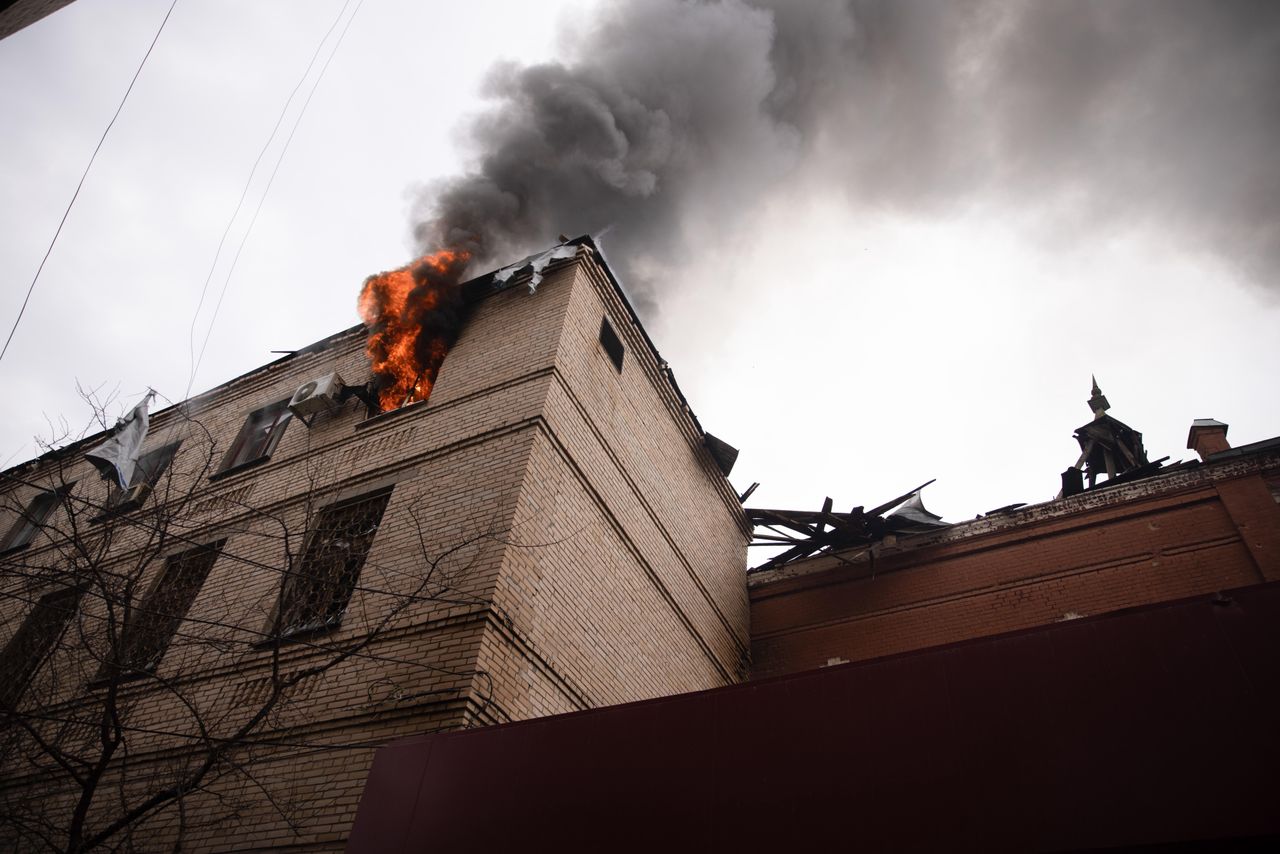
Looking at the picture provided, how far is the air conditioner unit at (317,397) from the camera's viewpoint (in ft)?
32.9

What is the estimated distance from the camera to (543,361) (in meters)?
8.55

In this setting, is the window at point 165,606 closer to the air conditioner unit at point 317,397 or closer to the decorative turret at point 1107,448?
the air conditioner unit at point 317,397

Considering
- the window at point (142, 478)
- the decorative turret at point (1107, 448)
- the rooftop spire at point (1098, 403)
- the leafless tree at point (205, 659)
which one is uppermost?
the rooftop spire at point (1098, 403)

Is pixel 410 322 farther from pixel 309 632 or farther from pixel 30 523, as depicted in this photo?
pixel 30 523

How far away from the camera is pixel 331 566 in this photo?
26.1 feet

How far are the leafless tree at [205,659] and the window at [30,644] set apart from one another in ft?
0.09

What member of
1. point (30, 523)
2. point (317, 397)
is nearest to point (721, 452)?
point (317, 397)

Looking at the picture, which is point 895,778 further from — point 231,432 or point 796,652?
point 231,432

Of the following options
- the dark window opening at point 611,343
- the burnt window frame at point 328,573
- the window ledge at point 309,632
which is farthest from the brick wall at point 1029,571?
the window ledge at point 309,632

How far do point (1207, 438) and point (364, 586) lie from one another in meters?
12.1

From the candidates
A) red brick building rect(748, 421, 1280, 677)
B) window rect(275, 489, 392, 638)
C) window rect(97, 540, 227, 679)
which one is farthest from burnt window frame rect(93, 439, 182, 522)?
red brick building rect(748, 421, 1280, 677)

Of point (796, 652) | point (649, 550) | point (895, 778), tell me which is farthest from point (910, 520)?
point (895, 778)

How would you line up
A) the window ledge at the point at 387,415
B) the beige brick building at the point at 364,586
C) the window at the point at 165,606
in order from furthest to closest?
the window ledge at the point at 387,415 < the window at the point at 165,606 < the beige brick building at the point at 364,586

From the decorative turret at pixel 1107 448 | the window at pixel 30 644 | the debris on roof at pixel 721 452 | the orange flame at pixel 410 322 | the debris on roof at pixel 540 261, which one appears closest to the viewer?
the window at pixel 30 644
